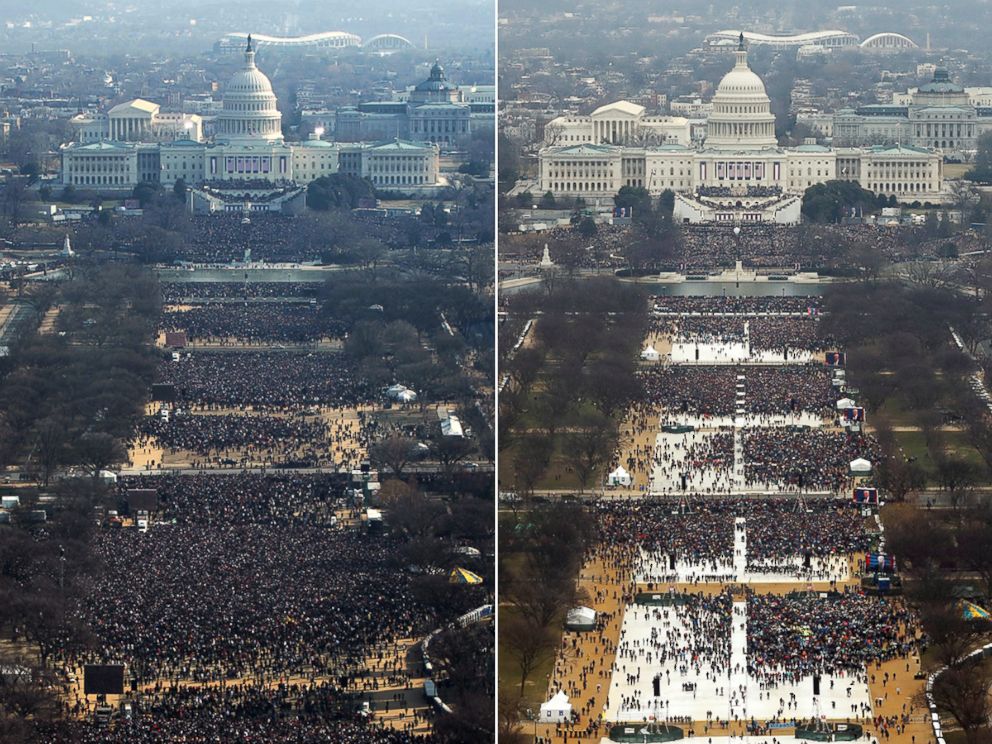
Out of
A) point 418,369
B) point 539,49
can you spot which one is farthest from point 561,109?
point 418,369

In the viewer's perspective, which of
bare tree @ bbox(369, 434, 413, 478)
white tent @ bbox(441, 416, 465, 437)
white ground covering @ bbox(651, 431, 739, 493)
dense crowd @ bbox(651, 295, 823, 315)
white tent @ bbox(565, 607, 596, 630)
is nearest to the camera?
white tent @ bbox(565, 607, 596, 630)

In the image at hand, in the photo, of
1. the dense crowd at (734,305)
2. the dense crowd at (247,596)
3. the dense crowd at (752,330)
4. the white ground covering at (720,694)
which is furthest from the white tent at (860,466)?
the dense crowd at (734,305)

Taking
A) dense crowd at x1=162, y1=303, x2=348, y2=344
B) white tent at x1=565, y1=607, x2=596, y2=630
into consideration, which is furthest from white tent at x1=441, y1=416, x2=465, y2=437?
dense crowd at x1=162, y1=303, x2=348, y2=344

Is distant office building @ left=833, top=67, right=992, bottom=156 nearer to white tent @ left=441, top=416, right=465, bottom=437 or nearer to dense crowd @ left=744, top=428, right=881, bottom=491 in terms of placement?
dense crowd @ left=744, top=428, right=881, bottom=491

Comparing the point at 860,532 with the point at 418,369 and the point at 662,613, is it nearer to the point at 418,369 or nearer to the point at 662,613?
the point at 662,613

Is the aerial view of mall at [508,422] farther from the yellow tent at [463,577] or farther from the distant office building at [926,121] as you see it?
the distant office building at [926,121]
